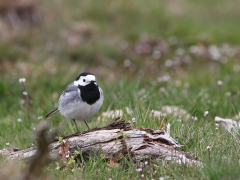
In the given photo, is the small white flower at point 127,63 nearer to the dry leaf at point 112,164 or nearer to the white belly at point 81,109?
the white belly at point 81,109

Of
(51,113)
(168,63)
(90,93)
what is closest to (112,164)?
(90,93)

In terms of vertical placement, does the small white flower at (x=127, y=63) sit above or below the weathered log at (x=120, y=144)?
above

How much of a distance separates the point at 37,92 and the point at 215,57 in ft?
15.1

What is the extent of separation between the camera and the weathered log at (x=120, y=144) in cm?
498

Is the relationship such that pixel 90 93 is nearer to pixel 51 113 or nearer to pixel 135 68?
pixel 51 113

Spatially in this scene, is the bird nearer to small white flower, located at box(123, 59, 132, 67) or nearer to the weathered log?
the weathered log

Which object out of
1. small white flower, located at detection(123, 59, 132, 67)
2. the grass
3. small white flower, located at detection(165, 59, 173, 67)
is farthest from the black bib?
small white flower, located at detection(123, 59, 132, 67)

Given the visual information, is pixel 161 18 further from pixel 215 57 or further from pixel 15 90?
pixel 15 90

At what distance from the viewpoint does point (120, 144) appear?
16.5 ft

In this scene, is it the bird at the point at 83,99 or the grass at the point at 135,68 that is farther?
the bird at the point at 83,99

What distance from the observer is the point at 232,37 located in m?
13.3

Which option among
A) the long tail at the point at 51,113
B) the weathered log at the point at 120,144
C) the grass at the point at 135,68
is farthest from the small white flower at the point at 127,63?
the weathered log at the point at 120,144

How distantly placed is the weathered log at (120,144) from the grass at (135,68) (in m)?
0.12

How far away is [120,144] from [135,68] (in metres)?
6.50
